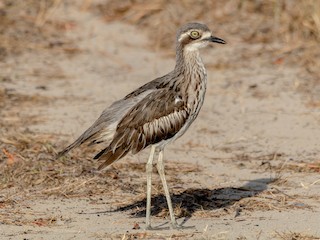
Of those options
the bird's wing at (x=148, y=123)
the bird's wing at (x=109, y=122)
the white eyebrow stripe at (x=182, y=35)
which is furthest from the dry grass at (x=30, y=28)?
the bird's wing at (x=148, y=123)

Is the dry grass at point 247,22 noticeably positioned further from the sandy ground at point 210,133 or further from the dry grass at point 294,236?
the dry grass at point 294,236

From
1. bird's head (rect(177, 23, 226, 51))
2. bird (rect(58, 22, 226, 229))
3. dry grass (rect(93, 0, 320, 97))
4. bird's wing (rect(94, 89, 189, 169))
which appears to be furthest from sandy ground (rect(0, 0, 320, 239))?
bird's head (rect(177, 23, 226, 51))

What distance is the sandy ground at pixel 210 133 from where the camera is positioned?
665cm

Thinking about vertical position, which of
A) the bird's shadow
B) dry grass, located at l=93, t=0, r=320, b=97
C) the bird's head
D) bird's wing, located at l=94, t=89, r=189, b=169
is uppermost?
dry grass, located at l=93, t=0, r=320, b=97

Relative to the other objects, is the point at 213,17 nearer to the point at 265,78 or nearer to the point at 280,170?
the point at 265,78

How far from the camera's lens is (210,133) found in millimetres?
9531

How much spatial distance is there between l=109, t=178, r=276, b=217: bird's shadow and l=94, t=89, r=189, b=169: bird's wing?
0.63 m

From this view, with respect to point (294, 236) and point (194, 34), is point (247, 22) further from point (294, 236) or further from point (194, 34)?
point (294, 236)

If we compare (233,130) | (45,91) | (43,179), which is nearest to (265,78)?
(233,130)

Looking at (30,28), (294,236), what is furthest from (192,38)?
(30,28)

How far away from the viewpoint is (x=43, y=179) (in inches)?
303

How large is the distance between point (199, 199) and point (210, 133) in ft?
7.44

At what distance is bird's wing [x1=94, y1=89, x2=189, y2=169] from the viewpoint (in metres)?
6.70

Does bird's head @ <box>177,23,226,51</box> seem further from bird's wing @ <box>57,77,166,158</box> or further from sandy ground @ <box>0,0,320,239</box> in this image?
sandy ground @ <box>0,0,320,239</box>
